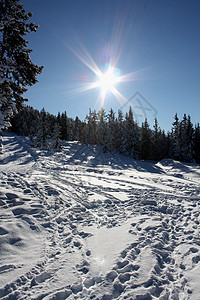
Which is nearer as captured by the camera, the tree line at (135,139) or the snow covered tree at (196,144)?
the tree line at (135,139)

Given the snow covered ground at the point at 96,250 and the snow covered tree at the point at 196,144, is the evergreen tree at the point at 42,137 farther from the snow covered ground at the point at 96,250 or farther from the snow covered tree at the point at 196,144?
the snow covered tree at the point at 196,144

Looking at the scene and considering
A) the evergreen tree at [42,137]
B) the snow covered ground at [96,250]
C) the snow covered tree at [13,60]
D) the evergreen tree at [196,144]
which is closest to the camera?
the snow covered ground at [96,250]

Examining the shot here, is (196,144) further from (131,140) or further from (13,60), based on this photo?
(13,60)

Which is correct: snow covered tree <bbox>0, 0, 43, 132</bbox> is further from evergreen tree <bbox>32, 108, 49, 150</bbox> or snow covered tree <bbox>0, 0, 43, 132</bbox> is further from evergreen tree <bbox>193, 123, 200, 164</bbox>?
evergreen tree <bbox>193, 123, 200, 164</bbox>

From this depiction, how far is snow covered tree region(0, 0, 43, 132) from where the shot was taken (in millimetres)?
6371

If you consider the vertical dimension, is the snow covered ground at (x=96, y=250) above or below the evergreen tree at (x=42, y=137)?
below

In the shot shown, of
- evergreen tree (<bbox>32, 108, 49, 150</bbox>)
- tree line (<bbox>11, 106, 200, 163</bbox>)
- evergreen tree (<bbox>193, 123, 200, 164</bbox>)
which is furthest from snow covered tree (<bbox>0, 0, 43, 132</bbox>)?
evergreen tree (<bbox>193, 123, 200, 164</bbox>)

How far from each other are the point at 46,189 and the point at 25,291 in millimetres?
6283

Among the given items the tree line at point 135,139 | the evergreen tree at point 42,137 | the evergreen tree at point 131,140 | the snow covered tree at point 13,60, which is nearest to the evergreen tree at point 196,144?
the tree line at point 135,139

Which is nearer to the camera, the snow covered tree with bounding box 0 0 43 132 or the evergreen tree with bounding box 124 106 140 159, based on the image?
the snow covered tree with bounding box 0 0 43 132

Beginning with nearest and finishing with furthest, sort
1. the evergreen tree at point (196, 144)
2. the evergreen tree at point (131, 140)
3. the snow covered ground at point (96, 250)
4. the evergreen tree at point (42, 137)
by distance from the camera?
the snow covered ground at point (96, 250), the evergreen tree at point (131, 140), the evergreen tree at point (42, 137), the evergreen tree at point (196, 144)

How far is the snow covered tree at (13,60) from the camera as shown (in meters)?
6.37

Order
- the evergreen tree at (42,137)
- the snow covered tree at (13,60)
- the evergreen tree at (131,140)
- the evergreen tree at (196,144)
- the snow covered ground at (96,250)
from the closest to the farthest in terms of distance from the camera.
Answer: the snow covered ground at (96,250)
the snow covered tree at (13,60)
the evergreen tree at (131,140)
the evergreen tree at (42,137)
the evergreen tree at (196,144)

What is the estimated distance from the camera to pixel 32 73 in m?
7.49
